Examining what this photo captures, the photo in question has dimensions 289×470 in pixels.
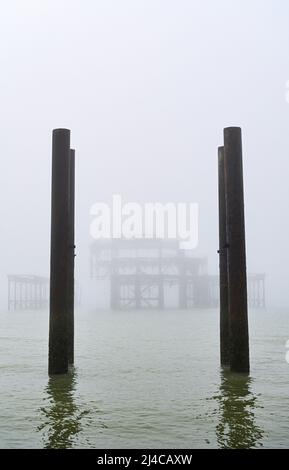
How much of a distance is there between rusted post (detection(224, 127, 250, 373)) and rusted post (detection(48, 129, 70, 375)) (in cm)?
241

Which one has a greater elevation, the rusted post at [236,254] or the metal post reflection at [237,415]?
the rusted post at [236,254]

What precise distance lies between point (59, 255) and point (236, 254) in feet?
8.46

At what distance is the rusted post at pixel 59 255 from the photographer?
26.5ft

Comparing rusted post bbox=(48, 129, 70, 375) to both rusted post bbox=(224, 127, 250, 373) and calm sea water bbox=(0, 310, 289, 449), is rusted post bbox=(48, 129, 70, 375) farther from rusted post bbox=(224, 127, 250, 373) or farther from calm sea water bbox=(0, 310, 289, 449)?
rusted post bbox=(224, 127, 250, 373)

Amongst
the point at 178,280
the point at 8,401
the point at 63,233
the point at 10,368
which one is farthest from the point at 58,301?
the point at 178,280

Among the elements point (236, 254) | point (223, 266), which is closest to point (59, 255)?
point (236, 254)

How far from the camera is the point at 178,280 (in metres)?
97.9

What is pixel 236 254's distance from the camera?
7883 mm

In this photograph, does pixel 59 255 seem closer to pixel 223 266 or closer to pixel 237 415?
pixel 223 266

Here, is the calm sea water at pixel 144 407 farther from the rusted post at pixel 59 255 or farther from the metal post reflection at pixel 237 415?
the rusted post at pixel 59 255

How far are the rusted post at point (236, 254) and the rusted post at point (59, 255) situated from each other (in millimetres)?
2410

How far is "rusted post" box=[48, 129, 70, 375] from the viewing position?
807 centimetres

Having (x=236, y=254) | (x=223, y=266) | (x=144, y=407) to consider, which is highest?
(x=236, y=254)

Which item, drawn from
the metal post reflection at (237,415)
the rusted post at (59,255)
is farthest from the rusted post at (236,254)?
the rusted post at (59,255)
